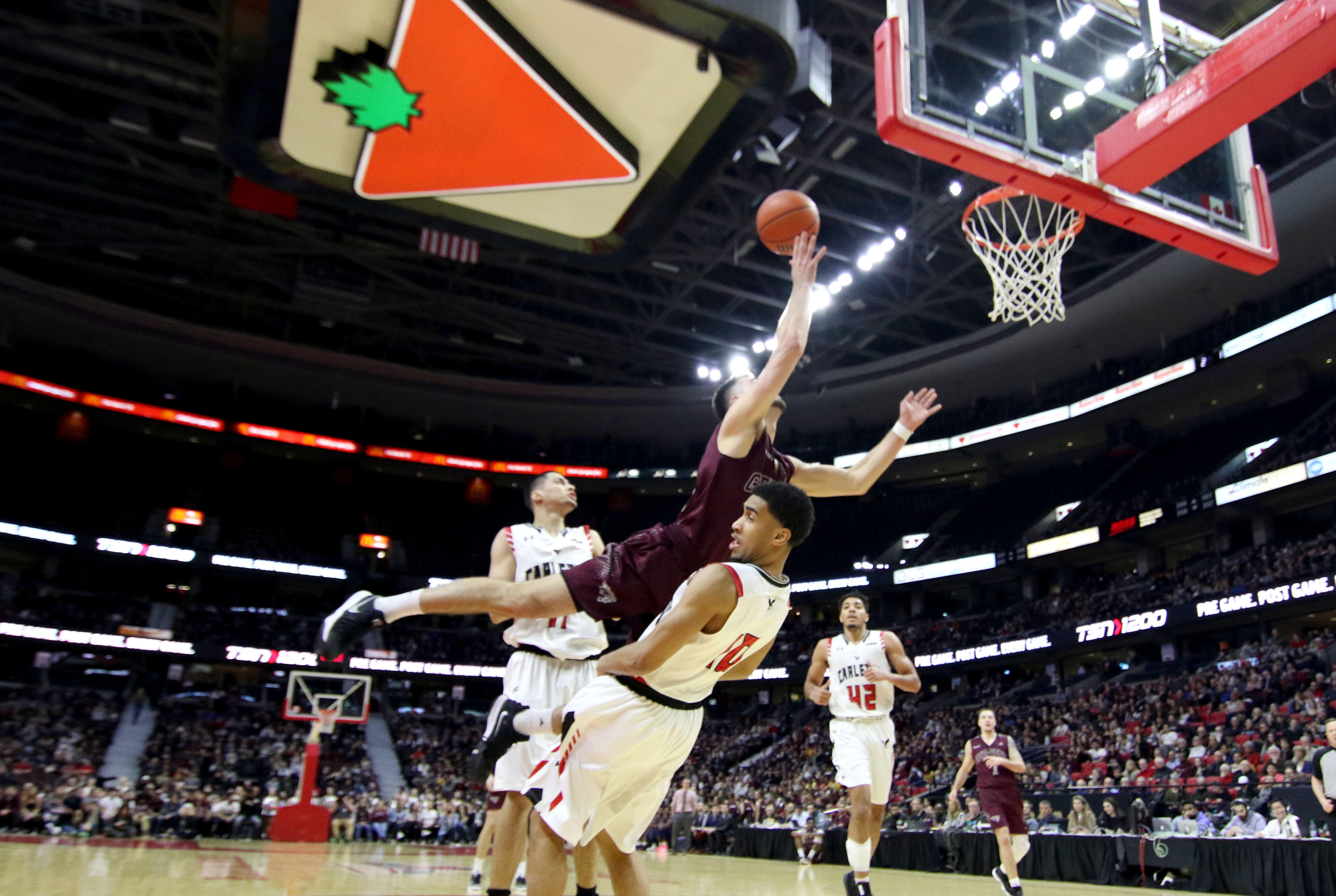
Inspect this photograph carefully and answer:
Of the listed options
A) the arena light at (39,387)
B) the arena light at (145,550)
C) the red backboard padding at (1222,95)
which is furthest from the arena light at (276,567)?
the red backboard padding at (1222,95)

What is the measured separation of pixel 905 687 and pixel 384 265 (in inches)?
852

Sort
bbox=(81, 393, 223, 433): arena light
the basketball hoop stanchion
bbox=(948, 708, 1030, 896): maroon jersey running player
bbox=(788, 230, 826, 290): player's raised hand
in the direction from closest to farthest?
bbox=(788, 230, 826, 290): player's raised hand
bbox=(948, 708, 1030, 896): maroon jersey running player
the basketball hoop stanchion
bbox=(81, 393, 223, 433): arena light

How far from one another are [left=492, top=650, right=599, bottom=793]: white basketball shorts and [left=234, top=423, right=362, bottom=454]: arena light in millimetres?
30078

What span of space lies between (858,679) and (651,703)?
4.31m

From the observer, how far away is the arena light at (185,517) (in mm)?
31703

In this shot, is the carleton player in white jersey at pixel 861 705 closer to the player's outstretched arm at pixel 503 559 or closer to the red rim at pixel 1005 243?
the player's outstretched arm at pixel 503 559

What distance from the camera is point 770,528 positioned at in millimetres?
3658

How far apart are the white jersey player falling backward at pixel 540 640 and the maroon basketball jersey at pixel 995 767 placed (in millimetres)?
4687

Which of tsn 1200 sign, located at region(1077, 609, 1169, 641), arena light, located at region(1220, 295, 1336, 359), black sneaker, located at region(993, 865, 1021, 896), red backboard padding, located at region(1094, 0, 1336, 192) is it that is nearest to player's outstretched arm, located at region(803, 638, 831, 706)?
black sneaker, located at region(993, 865, 1021, 896)

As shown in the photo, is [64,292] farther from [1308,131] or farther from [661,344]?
[1308,131]

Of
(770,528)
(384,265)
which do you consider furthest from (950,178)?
(770,528)

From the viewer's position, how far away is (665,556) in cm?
420

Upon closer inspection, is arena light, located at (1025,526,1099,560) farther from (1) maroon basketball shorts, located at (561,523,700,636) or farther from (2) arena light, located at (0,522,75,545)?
(2) arena light, located at (0,522,75,545)

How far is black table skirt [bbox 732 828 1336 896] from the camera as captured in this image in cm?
896
